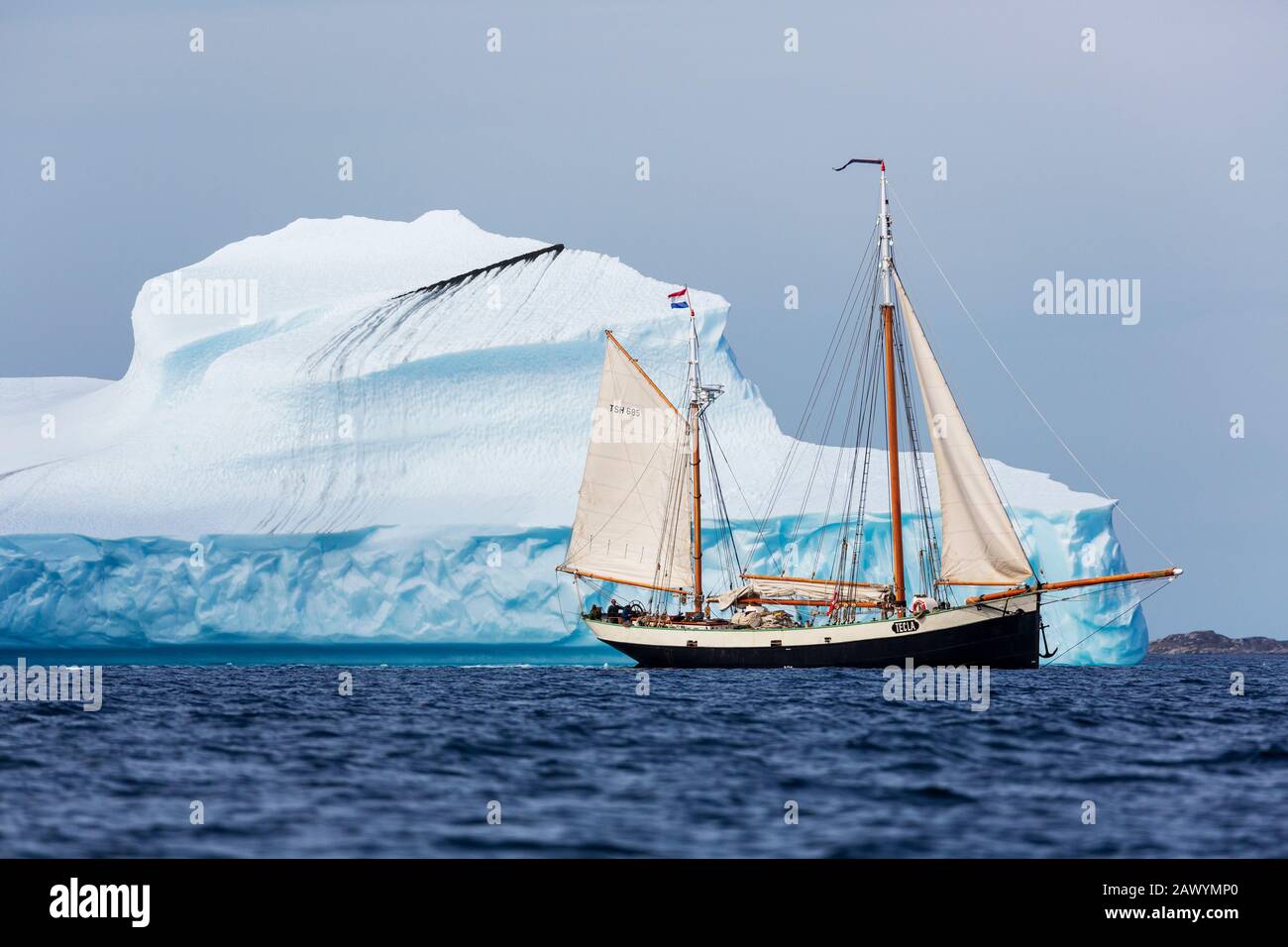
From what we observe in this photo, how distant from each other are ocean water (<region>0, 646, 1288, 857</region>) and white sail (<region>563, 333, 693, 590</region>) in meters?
25.3

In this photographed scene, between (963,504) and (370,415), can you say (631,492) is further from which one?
(370,415)

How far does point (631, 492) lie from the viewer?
6469 cm

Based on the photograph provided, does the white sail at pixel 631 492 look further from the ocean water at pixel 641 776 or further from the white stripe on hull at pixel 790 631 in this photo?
the ocean water at pixel 641 776

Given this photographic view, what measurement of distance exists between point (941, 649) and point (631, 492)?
15.7m

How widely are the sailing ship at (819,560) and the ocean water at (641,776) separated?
14.5 meters

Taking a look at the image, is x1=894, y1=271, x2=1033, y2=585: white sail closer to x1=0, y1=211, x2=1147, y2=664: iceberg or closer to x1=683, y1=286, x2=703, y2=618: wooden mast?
x1=683, y1=286, x2=703, y2=618: wooden mast

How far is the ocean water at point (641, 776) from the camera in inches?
643

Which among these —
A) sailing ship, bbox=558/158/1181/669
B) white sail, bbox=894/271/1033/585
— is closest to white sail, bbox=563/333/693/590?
sailing ship, bbox=558/158/1181/669

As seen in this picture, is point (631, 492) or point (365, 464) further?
point (365, 464)

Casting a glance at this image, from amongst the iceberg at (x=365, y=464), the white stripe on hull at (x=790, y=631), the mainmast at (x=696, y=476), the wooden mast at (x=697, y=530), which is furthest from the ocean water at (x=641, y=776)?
the iceberg at (x=365, y=464)

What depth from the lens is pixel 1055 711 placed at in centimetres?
3375

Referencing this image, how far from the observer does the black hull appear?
55.4m

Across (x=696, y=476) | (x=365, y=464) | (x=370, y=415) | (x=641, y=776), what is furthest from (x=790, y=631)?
(x=641, y=776)
